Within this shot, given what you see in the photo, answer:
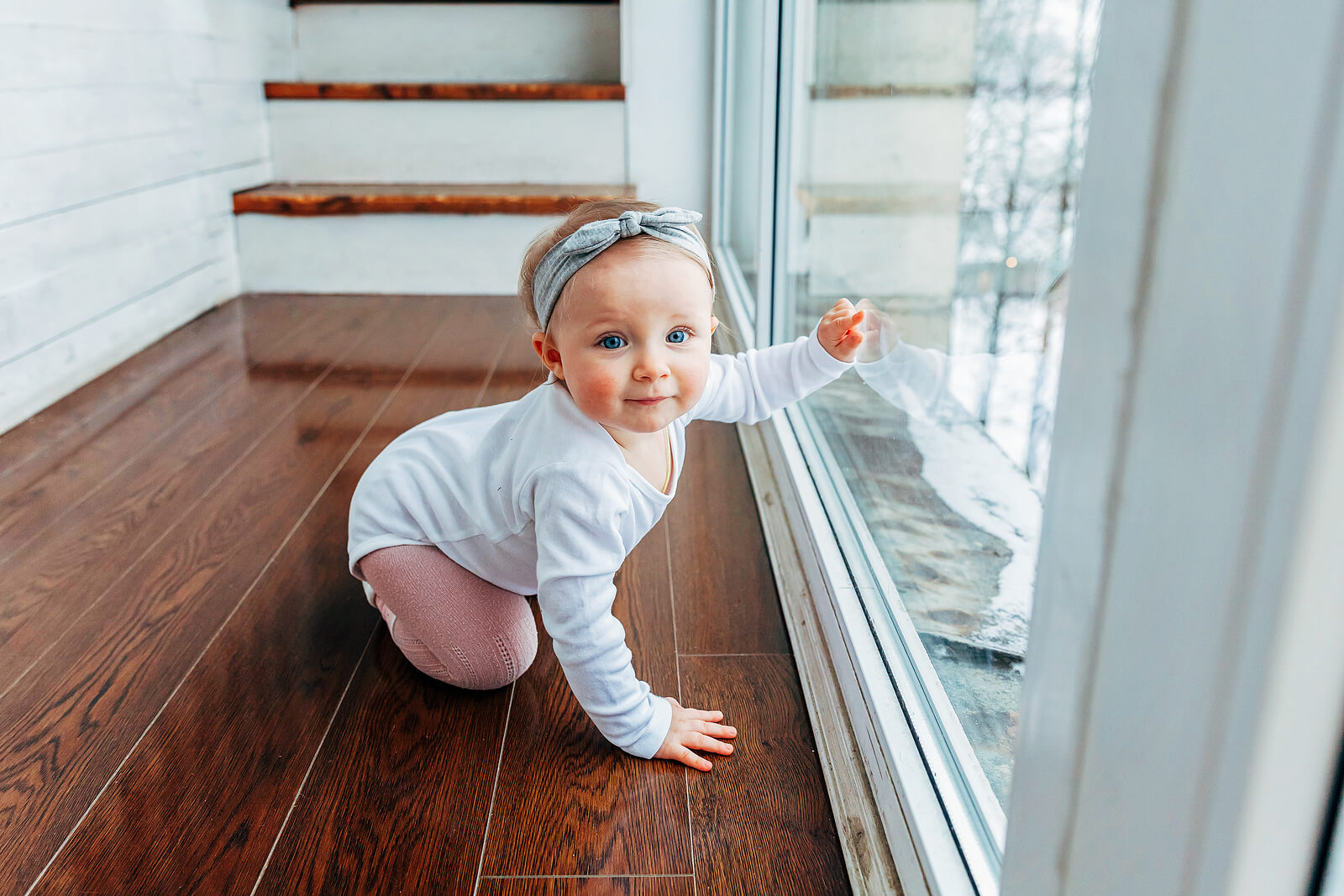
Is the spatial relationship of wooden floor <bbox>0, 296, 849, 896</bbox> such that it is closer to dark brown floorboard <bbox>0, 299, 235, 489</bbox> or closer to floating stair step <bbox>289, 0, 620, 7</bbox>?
dark brown floorboard <bbox>0, 299, 235, 489</bbox>

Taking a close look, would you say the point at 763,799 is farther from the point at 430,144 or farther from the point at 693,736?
the point at 430,144

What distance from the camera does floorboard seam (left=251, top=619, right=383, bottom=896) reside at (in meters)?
0.74

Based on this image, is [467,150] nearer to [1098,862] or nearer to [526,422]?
[526,422]

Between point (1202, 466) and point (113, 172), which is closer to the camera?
point (1202, 466)

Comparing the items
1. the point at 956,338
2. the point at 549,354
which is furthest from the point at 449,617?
the point at 956,338

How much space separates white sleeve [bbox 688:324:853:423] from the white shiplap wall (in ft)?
4.08

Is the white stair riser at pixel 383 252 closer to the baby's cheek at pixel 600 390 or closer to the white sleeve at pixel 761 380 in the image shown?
the white sleeve at pixel 761 380

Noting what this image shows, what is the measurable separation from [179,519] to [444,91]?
5.18 feet

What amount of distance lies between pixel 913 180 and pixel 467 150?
2.02 metres

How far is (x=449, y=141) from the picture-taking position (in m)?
2.62

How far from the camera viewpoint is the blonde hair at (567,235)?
0.75 meters

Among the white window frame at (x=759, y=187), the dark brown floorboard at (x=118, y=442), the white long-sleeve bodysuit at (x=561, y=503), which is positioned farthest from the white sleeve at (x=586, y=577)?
the white window frame at (x=759, y=187)

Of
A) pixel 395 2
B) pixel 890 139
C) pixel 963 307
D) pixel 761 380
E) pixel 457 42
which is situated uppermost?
pixel 395 2

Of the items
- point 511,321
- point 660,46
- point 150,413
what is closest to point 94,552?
point 150,413
